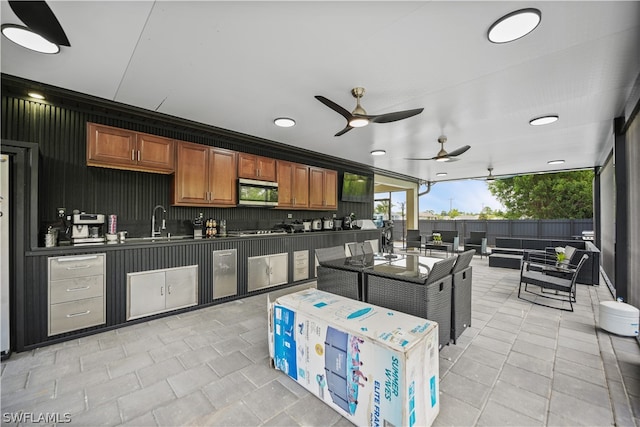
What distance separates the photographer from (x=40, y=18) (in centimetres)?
155

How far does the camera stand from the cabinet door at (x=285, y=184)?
17.2ft

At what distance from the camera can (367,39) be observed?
2.11 meters

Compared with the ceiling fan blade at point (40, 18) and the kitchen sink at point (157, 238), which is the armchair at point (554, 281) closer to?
the kitchen sink at point (157, 238)

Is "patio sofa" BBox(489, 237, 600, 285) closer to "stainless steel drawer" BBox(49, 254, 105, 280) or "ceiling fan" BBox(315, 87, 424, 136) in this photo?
"ceiling fan" BBox(315, 87, 424, 136)

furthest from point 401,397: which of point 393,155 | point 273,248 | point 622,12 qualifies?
point 393,155

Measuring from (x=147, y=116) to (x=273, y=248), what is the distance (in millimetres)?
2720

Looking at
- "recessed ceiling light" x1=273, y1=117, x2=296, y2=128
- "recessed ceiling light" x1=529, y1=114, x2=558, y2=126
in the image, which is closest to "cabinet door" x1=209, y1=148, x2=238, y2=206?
"recessed ceiling light" x1=273, y1=117, x2=296, y2=128

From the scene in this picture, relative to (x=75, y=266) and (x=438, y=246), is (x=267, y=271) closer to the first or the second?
(x=75, y=266)

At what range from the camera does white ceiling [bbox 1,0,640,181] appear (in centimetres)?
183

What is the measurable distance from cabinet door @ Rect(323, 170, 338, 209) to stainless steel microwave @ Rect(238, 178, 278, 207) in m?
1.51

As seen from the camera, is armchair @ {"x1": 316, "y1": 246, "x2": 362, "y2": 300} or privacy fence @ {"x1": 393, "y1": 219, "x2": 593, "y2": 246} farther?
privacy fence @ {"x1": 393, "y1": 219, "x2": 593, "y2": 246}

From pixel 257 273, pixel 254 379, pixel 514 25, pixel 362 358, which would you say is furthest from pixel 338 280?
pixel 514 25

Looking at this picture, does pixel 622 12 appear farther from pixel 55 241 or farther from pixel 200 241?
pixel 55 241

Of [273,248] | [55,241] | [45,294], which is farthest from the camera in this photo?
[273,248]
